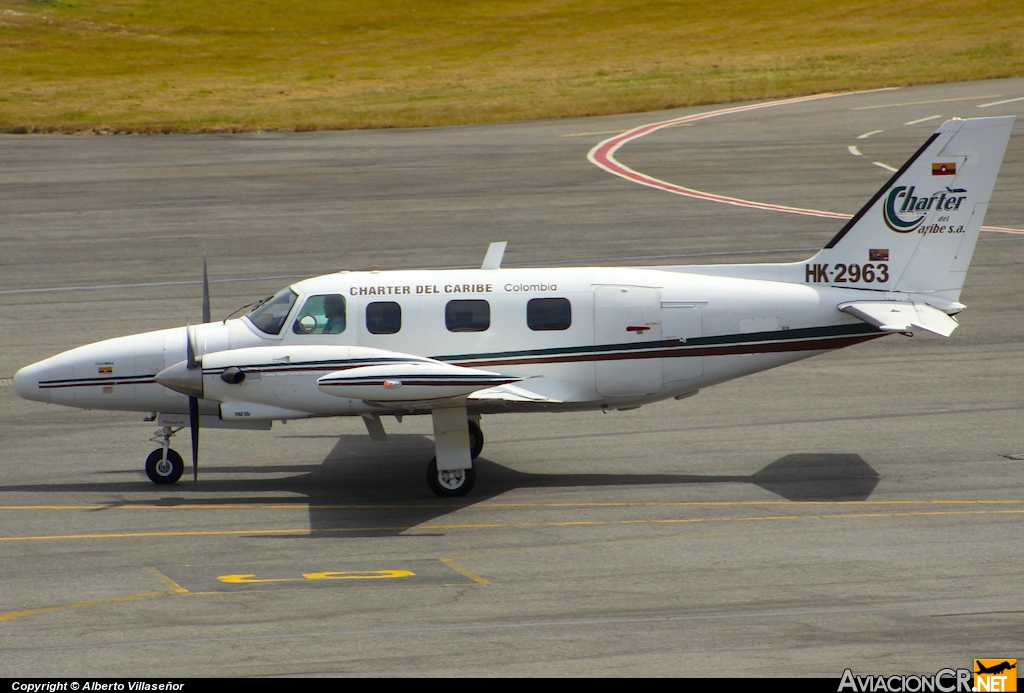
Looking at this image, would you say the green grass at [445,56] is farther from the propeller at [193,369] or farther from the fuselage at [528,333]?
the propeller at [193,369]

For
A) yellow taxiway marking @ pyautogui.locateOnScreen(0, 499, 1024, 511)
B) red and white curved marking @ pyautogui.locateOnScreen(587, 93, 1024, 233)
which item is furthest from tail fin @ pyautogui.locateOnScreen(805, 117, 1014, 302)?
red and white curved marking @ pyautogui.locateOnScreen(587, 93, 1024, 233)

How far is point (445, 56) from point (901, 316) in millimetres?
52114

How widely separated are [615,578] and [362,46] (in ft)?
199

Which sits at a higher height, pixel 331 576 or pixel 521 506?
pixel 521 506

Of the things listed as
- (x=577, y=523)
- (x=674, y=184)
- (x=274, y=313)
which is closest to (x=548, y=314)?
(x=577, y=523)

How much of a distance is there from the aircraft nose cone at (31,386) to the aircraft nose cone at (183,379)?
2.24 meters

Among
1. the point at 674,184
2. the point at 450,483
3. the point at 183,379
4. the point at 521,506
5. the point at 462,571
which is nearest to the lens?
the point at 462,571

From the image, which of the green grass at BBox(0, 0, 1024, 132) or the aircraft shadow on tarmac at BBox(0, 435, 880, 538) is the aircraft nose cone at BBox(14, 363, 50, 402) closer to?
the aircraft shadow on tarmac at BBox(0, 435, 880, 538)

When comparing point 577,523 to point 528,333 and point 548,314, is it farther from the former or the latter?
point 548,314

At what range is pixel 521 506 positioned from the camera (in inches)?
668

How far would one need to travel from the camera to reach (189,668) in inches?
463

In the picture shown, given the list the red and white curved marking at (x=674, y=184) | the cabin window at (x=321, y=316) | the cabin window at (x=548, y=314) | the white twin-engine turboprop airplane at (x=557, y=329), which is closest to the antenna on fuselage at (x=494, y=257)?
the white twin-engine turboprop airplane at (x=557, y=329)

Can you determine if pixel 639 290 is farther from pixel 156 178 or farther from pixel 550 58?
pixel 550 58

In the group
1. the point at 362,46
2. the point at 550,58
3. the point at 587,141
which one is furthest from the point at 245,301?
the point at 362,46
